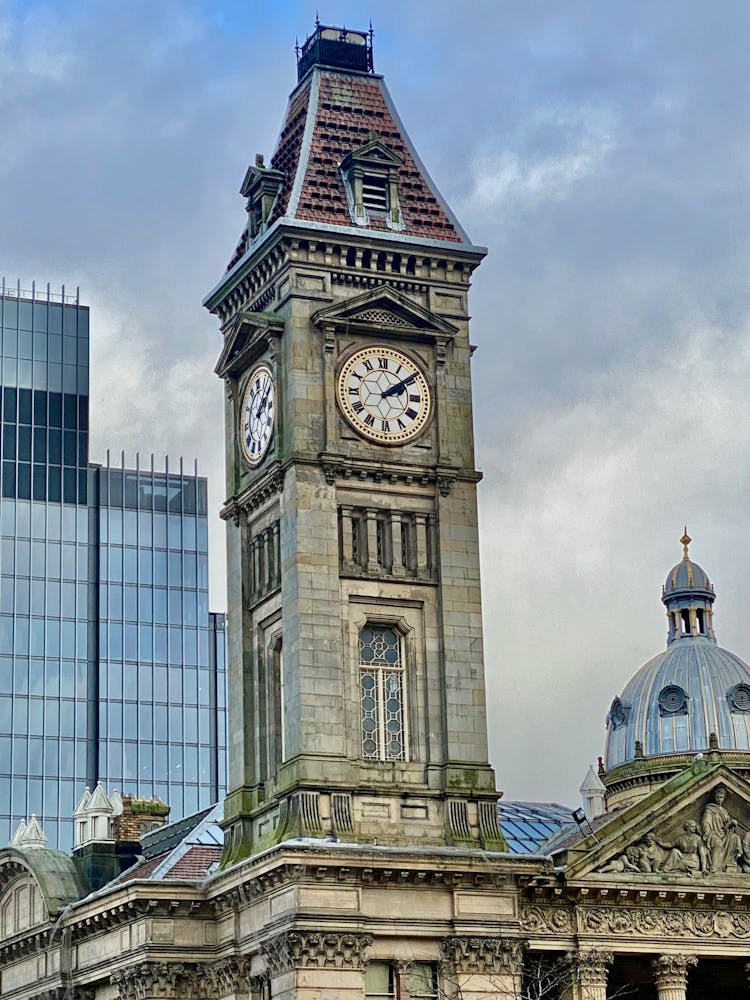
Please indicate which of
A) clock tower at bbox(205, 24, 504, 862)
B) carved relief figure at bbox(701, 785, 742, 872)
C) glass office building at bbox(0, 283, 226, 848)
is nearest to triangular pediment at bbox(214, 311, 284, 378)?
clock tower at bbox(205, 24, 504, 862)

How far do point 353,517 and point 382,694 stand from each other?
5.83 m

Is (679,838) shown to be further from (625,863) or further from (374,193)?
(374,193)

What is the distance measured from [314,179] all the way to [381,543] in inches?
510

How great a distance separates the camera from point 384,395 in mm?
77250

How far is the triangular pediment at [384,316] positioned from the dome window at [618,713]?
186 feet

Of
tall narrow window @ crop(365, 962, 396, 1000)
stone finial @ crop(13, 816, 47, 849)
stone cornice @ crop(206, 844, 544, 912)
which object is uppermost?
stone finial @ crop(13, 816, 47, 849)

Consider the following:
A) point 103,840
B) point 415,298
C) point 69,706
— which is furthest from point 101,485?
point 415,298

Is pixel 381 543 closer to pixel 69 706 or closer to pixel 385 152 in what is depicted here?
pixel 385 152

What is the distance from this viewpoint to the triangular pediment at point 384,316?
3019 inches

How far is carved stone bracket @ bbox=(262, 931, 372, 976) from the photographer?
229 ft

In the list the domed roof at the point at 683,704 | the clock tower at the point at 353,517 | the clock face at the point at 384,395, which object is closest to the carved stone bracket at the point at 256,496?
the clock tower at the point at 353,517

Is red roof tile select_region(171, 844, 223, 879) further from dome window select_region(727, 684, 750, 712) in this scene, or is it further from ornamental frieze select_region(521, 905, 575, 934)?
dome window select_region(727, 684, 750, 712)

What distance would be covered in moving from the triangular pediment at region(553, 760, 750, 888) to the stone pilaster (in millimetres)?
4049

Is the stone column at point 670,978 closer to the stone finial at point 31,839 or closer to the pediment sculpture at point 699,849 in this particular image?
the pediment sculpture at point 699,849
